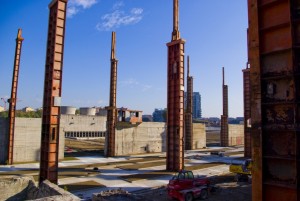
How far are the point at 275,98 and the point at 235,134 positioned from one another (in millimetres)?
57119

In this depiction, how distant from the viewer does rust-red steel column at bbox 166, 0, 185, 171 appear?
25266 millimetres

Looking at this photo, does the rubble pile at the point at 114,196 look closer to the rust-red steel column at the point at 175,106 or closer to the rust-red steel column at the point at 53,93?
the rust-red steel column at the point at 53,93

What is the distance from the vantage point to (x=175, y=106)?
2566cm

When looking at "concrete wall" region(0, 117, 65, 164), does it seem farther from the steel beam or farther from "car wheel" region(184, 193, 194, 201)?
the steel beam

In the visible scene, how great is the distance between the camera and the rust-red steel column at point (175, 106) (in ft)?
82.9

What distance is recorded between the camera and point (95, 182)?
67.8 feet

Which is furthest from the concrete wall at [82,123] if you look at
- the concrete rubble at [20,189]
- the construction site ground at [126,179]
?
the concrete rubble at [20,189]

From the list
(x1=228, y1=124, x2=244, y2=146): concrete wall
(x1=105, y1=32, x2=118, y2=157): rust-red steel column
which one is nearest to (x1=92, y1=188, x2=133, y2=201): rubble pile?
(x1=105, y1=32, x2=118, y2=157): rust-red steel column

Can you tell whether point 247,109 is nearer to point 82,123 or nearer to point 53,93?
point 53,93

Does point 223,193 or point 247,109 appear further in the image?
point 247,109

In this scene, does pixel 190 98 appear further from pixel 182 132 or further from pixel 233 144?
pixel 182 132

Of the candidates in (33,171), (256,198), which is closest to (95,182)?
(33,171)

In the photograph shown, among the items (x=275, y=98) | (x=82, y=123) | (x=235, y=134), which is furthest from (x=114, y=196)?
(x=235, y=134)

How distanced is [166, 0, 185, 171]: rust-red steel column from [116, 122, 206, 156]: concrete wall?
1383 centimetres
